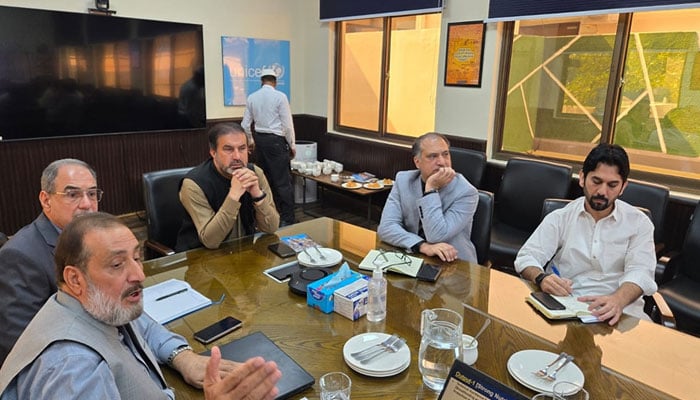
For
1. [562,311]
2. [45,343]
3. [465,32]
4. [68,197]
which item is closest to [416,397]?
[562,311]

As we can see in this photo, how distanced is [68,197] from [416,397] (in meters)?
1.36

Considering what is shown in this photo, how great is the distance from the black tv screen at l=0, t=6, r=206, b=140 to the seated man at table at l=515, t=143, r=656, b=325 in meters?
3.85

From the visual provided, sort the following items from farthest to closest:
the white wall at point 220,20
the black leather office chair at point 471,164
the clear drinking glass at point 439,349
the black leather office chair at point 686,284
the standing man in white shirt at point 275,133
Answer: the standing man in white shirt at point 275,133, the white wall at point 220,20, the black leather office chair at point 471,164, the black leather office chair at point 686,284, the clear drinking glass at point 439,349

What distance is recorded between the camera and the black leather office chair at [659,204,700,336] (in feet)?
7.24

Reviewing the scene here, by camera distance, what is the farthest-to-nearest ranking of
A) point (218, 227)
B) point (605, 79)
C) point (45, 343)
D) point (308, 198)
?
point (308, 198), point (605, 79), point (218, 227), point (45, 343)

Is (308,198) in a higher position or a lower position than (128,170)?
lower

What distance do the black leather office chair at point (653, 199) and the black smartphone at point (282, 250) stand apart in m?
2.07

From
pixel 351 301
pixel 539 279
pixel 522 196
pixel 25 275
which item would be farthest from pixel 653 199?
pixel 25 275

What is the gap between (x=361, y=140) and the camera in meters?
4.96

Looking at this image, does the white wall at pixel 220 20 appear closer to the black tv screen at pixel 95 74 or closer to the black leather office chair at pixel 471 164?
the black tv screen at pixel 95 74

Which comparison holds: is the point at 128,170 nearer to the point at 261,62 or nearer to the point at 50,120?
the point at 50,120

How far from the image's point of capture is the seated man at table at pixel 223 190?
209cm

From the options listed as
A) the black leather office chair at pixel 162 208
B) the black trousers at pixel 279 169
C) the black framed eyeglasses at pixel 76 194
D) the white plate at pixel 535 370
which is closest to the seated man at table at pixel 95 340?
the white plate at pixel 535 370

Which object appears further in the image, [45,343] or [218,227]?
[218,227]
